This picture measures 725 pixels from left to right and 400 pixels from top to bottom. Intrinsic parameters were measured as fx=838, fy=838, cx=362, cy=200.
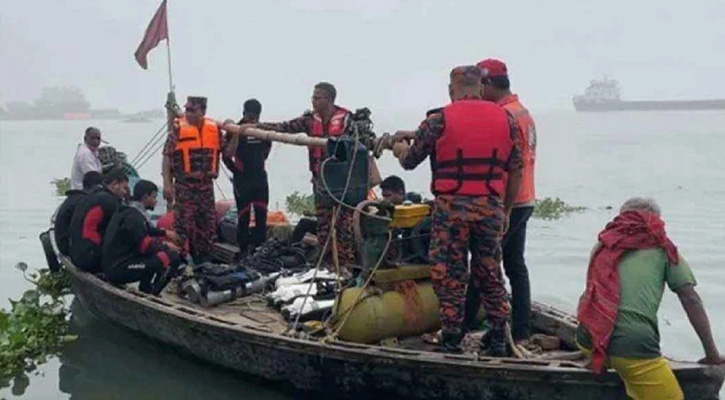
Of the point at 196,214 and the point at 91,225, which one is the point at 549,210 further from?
the point at 91,225

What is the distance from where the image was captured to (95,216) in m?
8.46

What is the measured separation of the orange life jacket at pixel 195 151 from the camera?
381 inches

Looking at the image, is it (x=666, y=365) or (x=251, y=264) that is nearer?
(x=666, y=365)

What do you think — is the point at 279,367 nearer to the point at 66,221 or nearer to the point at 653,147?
the point at 66,221

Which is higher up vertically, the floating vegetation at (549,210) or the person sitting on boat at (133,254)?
the person sitting on boat at (133,254)

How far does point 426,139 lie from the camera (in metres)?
6.02

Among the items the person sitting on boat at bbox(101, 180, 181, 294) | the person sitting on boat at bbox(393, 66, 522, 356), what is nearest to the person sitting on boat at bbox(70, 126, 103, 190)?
the person sitting on boat at bbox(101, 180, 181, 294)

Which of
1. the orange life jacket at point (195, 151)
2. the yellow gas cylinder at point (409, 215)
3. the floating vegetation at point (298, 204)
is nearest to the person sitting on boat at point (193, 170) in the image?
the orange life jacket at point (195, 151)

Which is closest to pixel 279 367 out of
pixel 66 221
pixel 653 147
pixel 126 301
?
pixel 126 301

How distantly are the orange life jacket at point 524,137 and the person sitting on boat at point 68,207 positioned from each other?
4.49 m

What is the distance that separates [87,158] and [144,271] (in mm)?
3577

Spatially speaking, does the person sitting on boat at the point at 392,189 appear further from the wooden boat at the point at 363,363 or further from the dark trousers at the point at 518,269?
the dark trousers at the point at 518,269

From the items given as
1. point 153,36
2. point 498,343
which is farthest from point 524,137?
point 153,36

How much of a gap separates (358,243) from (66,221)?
4.42 m
